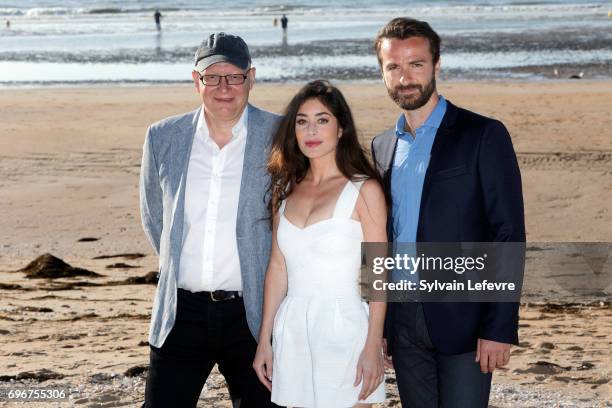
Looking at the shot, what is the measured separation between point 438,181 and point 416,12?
4992 centimetres

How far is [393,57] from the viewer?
3854 millimetres

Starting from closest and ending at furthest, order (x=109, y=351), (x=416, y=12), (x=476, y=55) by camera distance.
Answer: (x=109, y=351) < (x=476, y=55) < (x=416, y=12)

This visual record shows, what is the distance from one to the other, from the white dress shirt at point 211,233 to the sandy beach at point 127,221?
1.78m

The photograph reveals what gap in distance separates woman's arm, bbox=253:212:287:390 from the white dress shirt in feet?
0.72

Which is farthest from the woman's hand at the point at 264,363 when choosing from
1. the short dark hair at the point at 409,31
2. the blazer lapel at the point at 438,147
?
the short dark hair at the point at 409,31

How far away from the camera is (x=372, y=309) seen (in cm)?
366

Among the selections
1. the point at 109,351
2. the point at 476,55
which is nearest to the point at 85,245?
the point at 109,351

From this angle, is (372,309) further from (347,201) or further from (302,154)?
(302,154)

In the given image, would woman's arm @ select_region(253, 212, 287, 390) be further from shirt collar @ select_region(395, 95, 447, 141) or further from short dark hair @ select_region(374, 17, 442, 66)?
short dark hair @ select_region(374, 17, 442, 66)

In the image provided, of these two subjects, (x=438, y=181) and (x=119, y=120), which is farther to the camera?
(x=119, y=120)

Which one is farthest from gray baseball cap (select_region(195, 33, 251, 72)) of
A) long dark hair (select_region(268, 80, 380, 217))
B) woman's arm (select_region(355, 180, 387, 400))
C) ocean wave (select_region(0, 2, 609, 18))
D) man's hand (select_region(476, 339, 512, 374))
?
ocean wave (select_region(0, 2, 609, 18))

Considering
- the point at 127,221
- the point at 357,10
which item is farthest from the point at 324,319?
the point at 357,10

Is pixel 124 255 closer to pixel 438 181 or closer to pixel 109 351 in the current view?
pixel 109 351

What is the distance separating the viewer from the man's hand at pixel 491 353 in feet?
11.8
